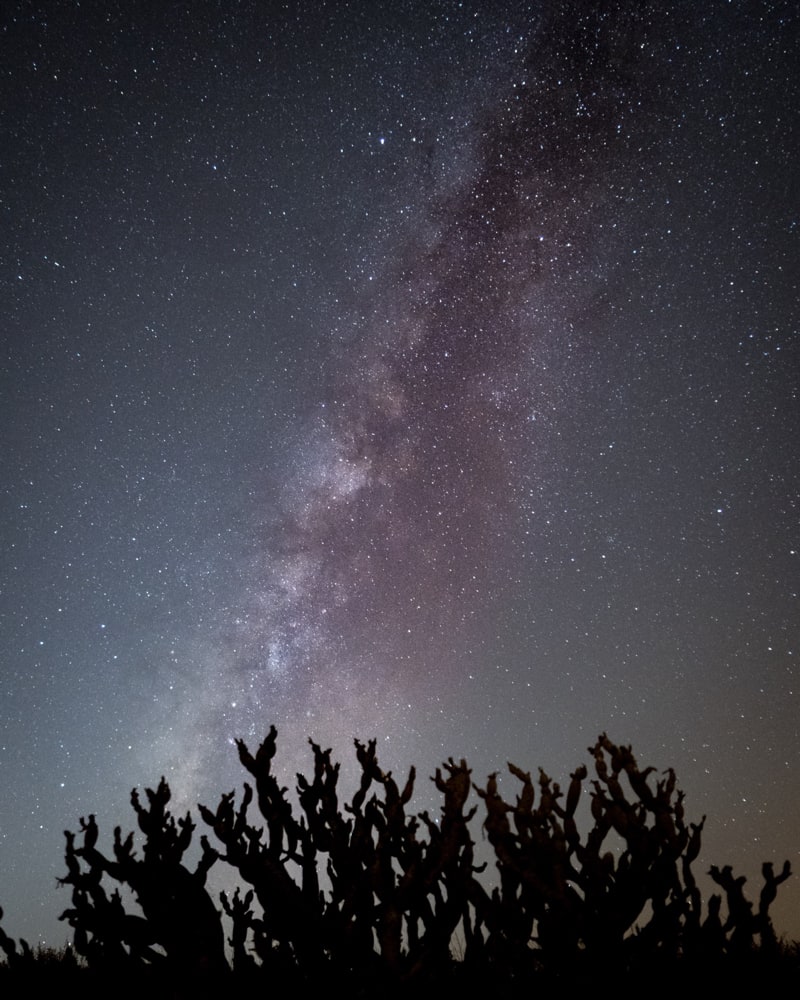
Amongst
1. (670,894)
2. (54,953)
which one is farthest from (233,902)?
(54,953)

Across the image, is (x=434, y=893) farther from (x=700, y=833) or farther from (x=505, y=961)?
A: (x=700, y=833)

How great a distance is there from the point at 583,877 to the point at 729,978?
48.3 inches

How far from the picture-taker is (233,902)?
568 cm

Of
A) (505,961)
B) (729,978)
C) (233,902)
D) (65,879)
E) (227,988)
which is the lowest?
(729,978)

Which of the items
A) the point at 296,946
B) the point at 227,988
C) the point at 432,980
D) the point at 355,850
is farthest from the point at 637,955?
the point at 227,988

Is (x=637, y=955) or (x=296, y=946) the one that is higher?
(x=296, y=946)

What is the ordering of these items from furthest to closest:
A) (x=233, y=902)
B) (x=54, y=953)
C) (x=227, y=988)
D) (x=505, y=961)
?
(x=54, y=953), (x=233, y=902), (x=505, y=961), (x=227, y=988)

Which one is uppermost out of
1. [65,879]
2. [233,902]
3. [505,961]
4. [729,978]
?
[65,879]

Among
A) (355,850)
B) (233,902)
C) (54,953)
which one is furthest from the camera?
(54,953)

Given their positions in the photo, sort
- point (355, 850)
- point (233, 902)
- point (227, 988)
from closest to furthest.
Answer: point (227, 988)
point (355, 850)
point (233, 902)

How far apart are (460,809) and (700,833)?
7.99ft

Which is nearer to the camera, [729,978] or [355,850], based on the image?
[729,978]

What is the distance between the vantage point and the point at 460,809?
211 inches

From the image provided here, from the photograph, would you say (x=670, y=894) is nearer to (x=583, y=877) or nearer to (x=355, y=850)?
(x=583, y=877)
